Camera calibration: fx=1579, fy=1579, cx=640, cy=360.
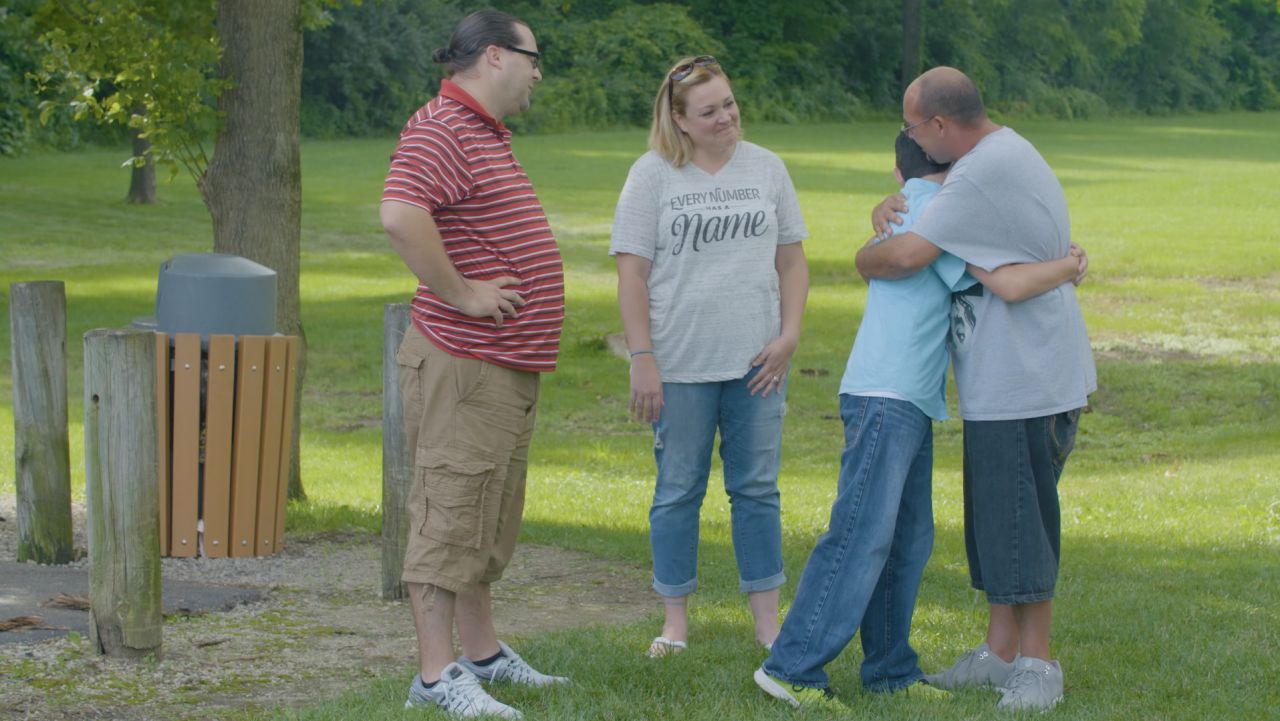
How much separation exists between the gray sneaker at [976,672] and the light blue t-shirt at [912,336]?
2.81 feet

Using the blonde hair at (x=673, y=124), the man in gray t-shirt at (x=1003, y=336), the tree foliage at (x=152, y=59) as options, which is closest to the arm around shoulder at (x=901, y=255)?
the man in gray t-shirt at (x=1003, y=336)

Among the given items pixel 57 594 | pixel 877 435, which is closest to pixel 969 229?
pixel 877 435

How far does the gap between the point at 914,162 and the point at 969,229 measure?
359 millimetres

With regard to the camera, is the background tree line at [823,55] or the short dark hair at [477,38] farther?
the background tree line at [823,55]

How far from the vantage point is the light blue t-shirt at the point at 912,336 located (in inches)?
177

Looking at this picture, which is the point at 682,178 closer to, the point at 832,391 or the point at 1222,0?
the point at 832,391

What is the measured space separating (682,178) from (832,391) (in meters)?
10.1

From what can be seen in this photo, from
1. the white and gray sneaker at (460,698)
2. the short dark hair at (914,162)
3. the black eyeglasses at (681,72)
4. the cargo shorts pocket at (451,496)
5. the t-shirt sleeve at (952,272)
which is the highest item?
the black eyeglasses at (681,72)

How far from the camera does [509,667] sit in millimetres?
4945

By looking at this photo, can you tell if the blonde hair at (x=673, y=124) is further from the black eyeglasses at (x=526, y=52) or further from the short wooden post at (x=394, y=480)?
the short wooden post at (x=394, y=480)

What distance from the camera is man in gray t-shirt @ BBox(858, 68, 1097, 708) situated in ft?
14.5

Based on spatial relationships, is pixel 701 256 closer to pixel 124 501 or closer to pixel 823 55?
pixel 124 501

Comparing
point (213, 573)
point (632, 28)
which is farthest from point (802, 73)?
point (213, 573)

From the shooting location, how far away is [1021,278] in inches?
174
